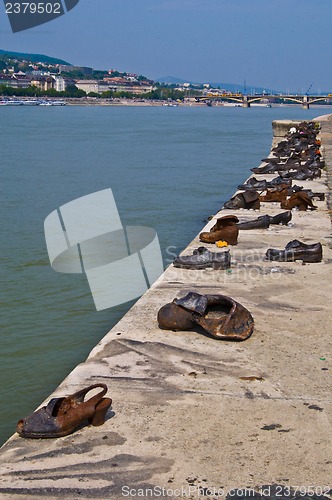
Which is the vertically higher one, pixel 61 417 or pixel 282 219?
pixel 61 417

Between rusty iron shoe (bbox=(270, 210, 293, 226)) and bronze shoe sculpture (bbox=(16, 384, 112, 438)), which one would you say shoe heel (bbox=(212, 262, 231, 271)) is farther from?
bronze shoe sculpture (bbox=(16, 384, 112, 438))

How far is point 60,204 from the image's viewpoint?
18766mm

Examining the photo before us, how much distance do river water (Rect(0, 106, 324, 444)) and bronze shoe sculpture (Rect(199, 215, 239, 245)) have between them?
1459mm

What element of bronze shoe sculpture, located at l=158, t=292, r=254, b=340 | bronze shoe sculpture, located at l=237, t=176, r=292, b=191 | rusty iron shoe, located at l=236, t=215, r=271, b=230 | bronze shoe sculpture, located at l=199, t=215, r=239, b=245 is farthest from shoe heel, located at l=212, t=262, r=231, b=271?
bronze shoe sculpture, located at l=237, t=176, r=292, b=191

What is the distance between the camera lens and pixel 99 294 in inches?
393

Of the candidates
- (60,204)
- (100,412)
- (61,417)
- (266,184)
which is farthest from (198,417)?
(60,204)

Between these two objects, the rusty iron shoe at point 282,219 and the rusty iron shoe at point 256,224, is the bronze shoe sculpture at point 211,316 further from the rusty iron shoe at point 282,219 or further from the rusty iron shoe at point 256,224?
the rusty iron shoe at point 282,219

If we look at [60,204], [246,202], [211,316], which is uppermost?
[211,316]

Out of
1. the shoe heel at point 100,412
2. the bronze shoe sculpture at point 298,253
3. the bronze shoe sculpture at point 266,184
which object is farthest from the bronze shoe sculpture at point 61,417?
the bronze shoe sculpture at point 266,184

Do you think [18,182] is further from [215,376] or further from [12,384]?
[215,376]

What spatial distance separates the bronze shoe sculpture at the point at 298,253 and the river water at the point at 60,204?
1834mm

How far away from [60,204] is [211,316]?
12.7 metres

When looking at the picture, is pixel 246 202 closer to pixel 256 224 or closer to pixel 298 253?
pixel 256 224

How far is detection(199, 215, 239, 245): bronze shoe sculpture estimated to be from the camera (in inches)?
398
